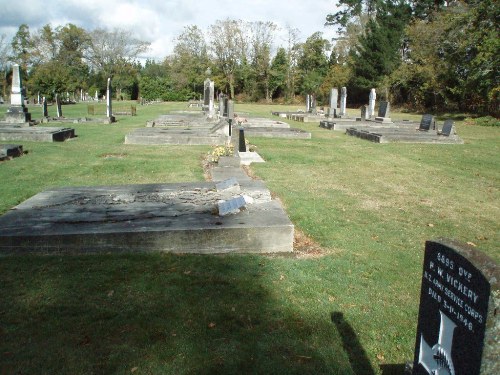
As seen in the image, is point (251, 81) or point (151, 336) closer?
point (151, 336)

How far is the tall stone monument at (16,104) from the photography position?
20922mm

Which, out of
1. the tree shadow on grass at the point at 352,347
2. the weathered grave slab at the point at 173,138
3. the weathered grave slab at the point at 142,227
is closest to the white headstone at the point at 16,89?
the weathered grave slab at the point at 173,138

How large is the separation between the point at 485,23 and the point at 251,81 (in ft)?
123

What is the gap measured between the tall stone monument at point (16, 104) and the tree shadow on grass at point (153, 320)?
18.8 m

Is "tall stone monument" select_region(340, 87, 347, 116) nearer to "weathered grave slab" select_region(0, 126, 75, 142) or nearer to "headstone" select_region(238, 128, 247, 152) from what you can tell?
"headstone" select_region(238, 128, 247, 152)

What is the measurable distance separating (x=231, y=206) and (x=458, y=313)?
4051 mm

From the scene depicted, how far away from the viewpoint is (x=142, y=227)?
17.7 ft

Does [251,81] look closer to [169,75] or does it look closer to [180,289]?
[169,75]

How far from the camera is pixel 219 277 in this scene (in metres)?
4.72

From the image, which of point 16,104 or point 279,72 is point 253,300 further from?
point 279,72

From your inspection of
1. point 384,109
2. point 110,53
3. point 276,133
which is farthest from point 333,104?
point 110,53

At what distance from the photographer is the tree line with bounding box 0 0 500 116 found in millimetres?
32531

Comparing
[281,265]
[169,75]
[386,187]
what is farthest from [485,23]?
[169,75]

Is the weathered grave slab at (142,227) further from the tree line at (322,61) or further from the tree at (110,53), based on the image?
the tree at (110,53)
